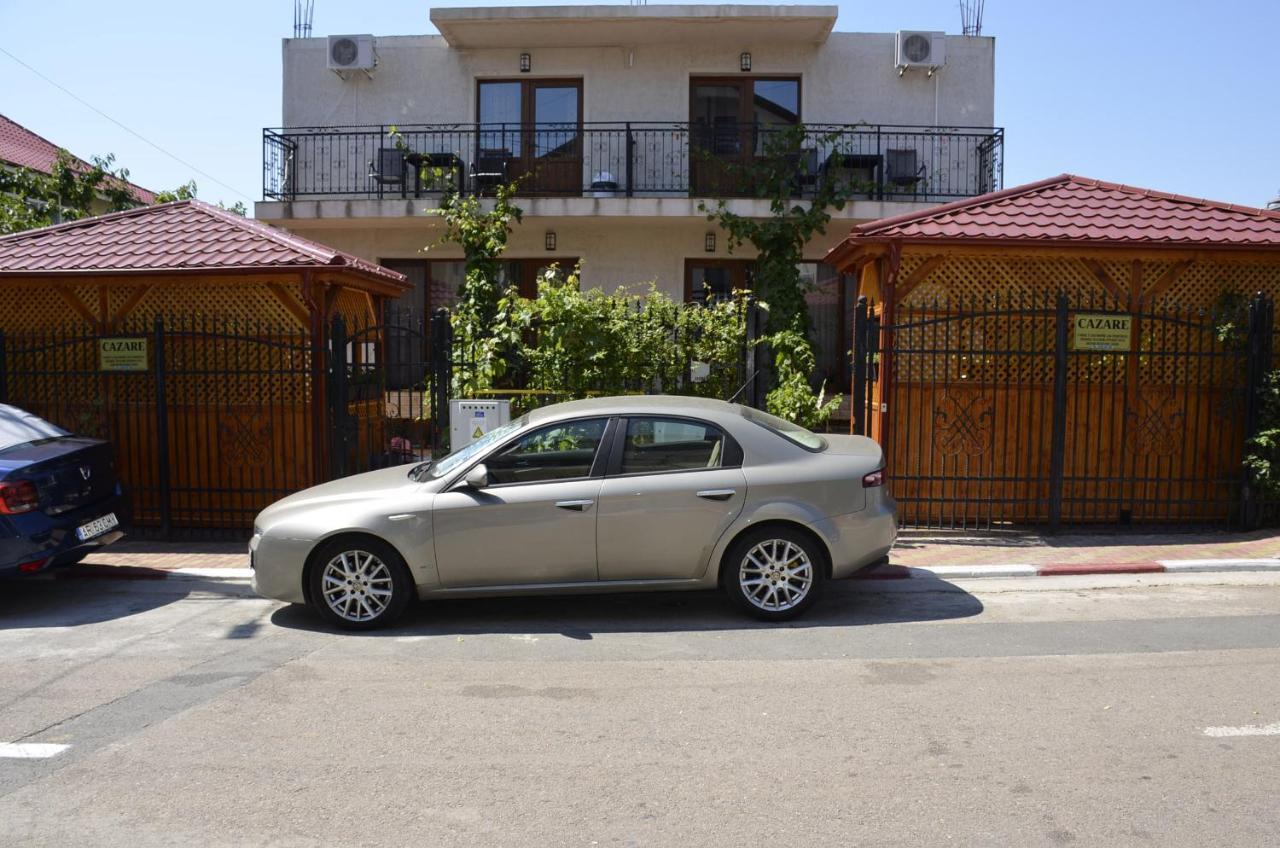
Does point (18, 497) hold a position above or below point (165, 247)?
below

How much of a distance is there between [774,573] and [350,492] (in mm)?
3017

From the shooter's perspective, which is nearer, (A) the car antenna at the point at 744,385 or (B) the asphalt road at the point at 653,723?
(B) the asphalt road at the point at 653,723

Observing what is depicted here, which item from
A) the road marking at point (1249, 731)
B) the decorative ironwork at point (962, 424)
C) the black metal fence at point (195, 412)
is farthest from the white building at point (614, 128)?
the road marking at point (1249, 731)

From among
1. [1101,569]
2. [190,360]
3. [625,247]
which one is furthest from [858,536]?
[625,247]

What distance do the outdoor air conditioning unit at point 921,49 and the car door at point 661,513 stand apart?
11.3m

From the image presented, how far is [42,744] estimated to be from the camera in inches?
194

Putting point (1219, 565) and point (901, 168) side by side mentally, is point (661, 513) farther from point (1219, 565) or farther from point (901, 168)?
point (901, 168)

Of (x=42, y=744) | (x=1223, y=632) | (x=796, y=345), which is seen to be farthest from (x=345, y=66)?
(x=1223, y=632)

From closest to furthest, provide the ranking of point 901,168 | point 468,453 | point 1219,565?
point 468,453 → point 1219,565 → point 901,168

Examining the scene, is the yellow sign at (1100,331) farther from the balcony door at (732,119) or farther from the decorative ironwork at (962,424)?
the balcony door at (732,119)

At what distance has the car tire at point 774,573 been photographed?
6.95 meters

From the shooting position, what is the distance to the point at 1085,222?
10070 millimetres

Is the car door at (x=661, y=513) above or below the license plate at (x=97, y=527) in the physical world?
A: above

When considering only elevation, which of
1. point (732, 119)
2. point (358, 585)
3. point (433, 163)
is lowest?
point (358, 585)
